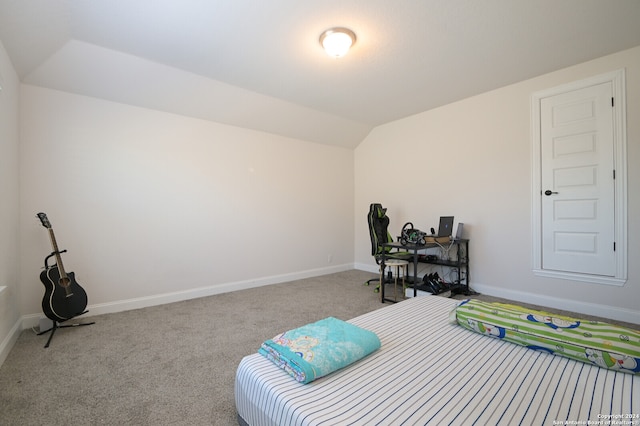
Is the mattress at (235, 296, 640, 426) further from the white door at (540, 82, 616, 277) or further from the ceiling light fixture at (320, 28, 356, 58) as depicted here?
the white door at (540, 82, 616, 277)

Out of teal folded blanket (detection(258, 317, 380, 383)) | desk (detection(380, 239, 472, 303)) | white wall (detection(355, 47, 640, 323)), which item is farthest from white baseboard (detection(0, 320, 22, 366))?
white wall (detection(355, 47, 640, 323))

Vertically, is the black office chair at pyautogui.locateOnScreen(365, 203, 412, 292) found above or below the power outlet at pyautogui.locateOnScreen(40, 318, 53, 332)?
above

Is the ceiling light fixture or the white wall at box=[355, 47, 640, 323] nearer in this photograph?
the ceiling light fixture

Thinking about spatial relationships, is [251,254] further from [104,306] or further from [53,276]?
[53,276]

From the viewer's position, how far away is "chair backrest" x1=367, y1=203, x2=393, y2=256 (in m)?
3.96

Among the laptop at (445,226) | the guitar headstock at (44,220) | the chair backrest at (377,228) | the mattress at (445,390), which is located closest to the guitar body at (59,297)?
the guitar headstock at (44,220)

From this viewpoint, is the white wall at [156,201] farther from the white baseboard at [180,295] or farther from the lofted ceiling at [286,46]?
the lofted ceiling at [286,46]

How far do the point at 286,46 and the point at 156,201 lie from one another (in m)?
2.39

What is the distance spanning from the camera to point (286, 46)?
265 centimetres

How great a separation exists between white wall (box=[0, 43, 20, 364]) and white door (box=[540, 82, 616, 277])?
520 centimetres

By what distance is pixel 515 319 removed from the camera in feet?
4.78

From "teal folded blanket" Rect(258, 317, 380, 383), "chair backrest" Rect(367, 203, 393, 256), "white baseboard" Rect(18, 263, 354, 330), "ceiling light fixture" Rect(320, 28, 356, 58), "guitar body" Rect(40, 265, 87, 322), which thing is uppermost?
"ceiling light fixture" Rect(320, 28, 356, 58)

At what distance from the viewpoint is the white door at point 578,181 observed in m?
2.94

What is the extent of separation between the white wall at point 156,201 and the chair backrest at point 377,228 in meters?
1.34
